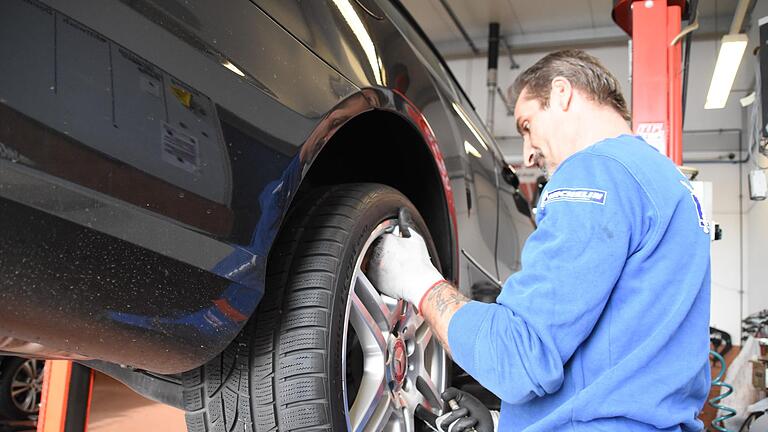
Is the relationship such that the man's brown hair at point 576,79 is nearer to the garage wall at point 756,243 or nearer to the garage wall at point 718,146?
the garage wall at point 756,243

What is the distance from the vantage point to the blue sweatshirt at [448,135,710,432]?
41.7 inches

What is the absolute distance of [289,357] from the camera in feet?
3.61

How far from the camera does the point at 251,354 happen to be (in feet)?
3.66

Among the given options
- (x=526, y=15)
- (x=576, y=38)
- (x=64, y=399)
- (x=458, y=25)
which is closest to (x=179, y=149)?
(x=64, y=399)

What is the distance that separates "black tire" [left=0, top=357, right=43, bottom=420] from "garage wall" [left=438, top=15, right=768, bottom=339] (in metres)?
9.26

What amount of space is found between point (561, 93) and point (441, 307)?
0.49 metres

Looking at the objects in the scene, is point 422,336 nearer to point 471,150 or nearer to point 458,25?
point 471,150

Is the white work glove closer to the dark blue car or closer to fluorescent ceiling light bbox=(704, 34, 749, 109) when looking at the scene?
the dark blue car

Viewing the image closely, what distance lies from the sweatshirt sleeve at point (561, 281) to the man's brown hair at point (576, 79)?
27 cm

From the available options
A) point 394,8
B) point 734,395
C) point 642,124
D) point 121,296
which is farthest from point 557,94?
point 734,395

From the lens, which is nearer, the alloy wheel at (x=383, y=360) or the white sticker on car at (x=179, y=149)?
the white sticker on car at (x=179, y=149)

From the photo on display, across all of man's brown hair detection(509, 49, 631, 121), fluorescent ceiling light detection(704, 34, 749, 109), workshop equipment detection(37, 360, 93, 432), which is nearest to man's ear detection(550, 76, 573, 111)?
man's brown hair detection(509, 49, 631, 121)

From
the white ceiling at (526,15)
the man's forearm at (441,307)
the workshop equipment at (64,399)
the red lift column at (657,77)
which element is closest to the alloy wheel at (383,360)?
the man's forearm at (441,307)

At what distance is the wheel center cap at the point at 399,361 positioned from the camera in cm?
145
